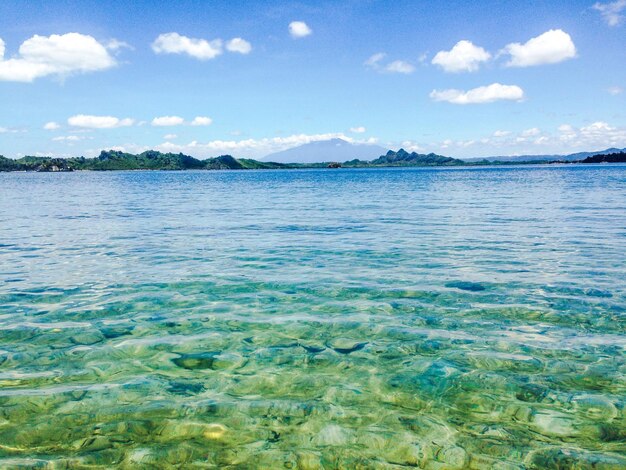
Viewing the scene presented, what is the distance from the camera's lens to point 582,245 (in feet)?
75.2

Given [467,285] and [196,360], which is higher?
[467,285]

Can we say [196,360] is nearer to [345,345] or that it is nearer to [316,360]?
[316,360]

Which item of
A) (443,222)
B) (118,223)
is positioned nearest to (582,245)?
(443,222)

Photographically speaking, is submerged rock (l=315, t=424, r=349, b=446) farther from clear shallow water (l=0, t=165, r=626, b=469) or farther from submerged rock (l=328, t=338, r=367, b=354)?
submerged rock (l=328, t=338, r=367, b=354)

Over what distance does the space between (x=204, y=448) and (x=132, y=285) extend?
10703mm

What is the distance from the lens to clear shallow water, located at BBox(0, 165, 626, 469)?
6680 millimetres

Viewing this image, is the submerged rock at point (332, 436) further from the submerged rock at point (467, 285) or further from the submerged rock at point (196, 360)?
the submerged rock at point (467, 285)

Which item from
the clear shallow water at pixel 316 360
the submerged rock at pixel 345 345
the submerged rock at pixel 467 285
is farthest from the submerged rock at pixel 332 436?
the submerged rock at pixel 467 285

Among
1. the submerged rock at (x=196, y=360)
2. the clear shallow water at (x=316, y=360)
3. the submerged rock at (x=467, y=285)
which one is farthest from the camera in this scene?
the submerged rock at (x=467, y=285)

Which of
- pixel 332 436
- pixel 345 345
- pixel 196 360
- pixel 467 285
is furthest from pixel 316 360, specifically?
pixel 467 285

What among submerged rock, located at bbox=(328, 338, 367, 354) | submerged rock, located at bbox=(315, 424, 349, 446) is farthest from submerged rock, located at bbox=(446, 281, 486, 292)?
submerged rock, located at bbox=(315, 424, 349, 446)

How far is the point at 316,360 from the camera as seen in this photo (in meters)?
9.67

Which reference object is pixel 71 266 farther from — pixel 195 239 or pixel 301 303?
pixel 301 303

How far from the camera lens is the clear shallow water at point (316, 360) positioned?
668cm
